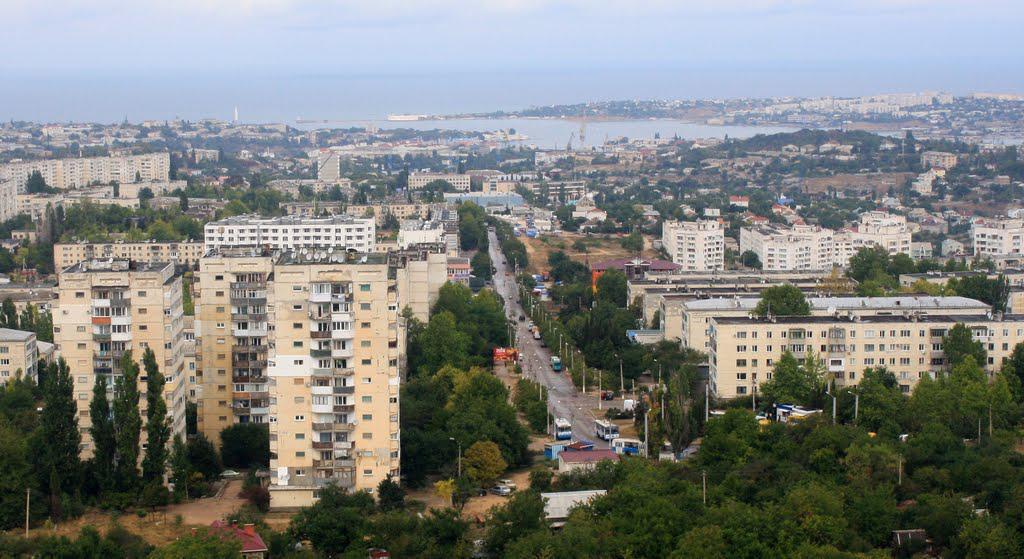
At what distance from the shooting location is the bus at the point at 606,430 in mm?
17406

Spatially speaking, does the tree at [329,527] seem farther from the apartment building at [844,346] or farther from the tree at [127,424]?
the apartment building at [844,346]

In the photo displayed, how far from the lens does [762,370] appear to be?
62.2ft

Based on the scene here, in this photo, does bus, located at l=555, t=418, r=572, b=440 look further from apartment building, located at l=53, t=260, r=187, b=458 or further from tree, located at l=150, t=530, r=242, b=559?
tree, located at l=150, t=530, r=242, b=559

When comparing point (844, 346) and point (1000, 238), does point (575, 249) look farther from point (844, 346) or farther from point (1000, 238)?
point (844, 346)

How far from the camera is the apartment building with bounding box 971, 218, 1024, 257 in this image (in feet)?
116

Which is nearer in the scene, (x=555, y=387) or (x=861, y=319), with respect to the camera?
(x=861, y=319)

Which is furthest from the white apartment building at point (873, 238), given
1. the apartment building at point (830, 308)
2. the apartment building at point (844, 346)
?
the apartment building at point (844, 346)

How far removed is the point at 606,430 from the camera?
1755 centimetres

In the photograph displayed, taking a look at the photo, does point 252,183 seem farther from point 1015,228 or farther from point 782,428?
point 782,428

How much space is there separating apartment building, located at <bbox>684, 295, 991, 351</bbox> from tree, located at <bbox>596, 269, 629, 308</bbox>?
217 inches

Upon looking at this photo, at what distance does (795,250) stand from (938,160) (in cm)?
2731

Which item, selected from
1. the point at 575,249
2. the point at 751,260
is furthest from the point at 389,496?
the point at 575,249

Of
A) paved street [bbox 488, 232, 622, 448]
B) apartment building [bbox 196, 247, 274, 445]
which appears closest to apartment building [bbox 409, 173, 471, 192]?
paved street [bbox 488, 232, 622, 448]

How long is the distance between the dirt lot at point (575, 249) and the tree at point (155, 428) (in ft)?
64.8
